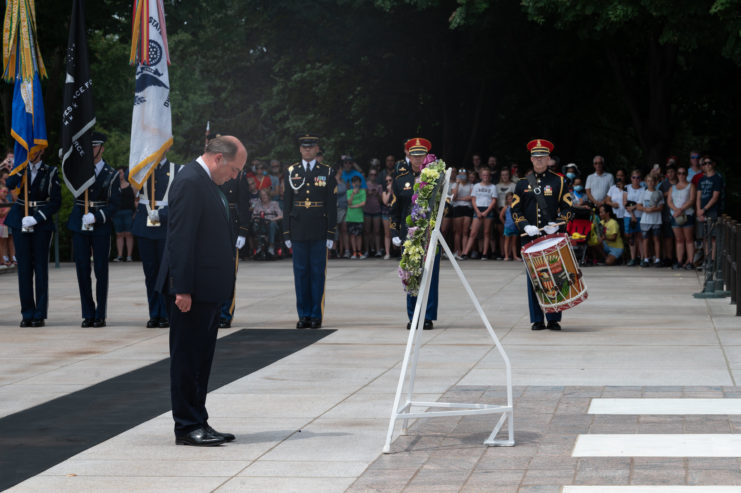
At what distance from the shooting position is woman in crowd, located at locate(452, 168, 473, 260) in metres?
25.3

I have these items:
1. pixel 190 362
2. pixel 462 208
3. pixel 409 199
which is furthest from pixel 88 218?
pixel 462 208

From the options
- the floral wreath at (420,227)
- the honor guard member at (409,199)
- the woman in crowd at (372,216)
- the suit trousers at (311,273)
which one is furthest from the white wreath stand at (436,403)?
the woman in crowd at (372,216)

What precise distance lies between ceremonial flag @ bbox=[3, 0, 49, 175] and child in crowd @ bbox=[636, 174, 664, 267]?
468 inches

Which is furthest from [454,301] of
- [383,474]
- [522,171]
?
[522,171]

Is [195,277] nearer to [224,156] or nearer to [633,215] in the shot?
[224,156]

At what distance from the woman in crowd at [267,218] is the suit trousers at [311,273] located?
1199cm

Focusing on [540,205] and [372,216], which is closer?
[540,205]

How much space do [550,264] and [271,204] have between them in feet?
45.4

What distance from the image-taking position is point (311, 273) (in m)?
13.9

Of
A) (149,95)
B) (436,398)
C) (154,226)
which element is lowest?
(436,398)

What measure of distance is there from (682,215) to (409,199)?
32.8 feet

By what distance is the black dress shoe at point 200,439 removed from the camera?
7.50m

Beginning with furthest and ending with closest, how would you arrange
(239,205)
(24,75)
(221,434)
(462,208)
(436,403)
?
(462,208), (24,75), (239,205), (436,403), (221,434)

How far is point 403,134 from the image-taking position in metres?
33.7
